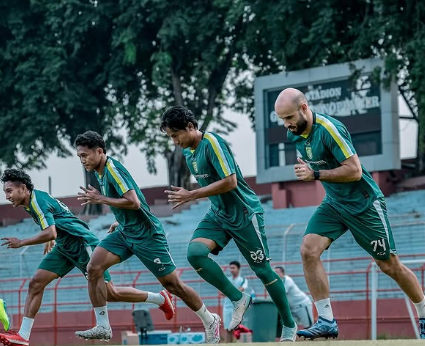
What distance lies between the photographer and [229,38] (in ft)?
136

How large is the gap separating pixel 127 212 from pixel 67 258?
62.7 inches

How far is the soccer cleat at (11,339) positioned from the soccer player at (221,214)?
2.37 metres

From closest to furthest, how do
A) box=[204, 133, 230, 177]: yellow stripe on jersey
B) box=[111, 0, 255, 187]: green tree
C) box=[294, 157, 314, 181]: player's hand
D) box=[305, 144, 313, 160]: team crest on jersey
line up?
box=[294, 157, 314, 181]: player's hand, box=[305, 144, 313, 160]: team crest on jersey, box=[204, 133, 230, 177]: yellow stripe on jersey, box=[111, 0, 255, 187]: green tree

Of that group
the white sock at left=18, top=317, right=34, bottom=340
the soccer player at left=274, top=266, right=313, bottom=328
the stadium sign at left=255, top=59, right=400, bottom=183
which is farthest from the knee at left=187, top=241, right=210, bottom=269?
the stadium sign at left=255, top=59, right=400, bottom=183

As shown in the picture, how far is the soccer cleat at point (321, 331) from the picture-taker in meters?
10.5

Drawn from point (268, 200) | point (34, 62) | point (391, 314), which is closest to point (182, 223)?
point (268, 200)

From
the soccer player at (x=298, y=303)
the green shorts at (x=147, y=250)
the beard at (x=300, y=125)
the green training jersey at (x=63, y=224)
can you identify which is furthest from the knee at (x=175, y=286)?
the soccer player at (x=298, y=303)

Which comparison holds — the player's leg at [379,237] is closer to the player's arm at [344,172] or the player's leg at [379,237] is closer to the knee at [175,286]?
the player's arm at [344,172]

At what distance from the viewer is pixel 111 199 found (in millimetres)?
12133

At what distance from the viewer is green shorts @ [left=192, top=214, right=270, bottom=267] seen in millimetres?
11898

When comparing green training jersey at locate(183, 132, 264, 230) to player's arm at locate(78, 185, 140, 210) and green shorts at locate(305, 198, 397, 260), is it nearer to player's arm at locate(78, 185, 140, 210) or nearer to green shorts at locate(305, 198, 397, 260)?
player's arm at locate(78, 185, 140, 210)

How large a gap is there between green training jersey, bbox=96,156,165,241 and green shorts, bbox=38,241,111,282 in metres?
1.17

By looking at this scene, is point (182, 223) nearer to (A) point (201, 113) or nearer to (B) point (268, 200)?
(B) point (268, 200)

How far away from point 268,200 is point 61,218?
25842mm
